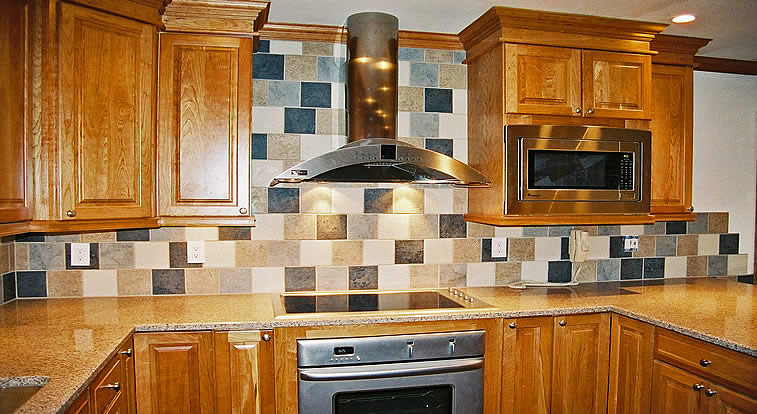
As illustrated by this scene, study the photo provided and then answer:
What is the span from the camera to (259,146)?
2930 millimetres

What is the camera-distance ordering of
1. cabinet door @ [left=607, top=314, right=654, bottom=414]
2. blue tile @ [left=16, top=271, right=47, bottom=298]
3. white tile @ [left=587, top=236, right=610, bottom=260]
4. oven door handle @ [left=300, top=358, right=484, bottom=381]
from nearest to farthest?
oven door handle @ [left=300, top=358, right=484, bottom=381], cabinet door @ [left=607, top=314, right=654, bottom=414], blue tile @ [left=16, top=271, right=47, bottom=298], white tile @ [left=587, top=236, right=610, bottom=260]

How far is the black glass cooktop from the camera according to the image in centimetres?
261

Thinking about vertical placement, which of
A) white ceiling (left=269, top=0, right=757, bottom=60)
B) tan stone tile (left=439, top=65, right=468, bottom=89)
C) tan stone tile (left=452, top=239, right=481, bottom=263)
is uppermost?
white ceiling (left=269, top=0, right=757, bottom=60)

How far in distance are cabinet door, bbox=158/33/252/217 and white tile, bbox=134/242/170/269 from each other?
13.7 inches

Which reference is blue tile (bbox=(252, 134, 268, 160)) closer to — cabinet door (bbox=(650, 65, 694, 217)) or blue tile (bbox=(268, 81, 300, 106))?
blue tile (bbox=(268, 81, 300, 106))

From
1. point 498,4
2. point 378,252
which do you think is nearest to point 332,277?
point 378,252

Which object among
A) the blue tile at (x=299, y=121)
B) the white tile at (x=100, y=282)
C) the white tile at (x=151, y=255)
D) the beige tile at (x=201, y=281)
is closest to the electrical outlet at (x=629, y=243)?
the blue tile at (x=299, y=121)

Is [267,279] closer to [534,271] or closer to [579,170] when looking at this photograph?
[534,271]

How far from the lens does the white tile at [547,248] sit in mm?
3285

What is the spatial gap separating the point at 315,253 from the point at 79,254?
1154mm

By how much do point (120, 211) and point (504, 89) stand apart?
1.85 metres

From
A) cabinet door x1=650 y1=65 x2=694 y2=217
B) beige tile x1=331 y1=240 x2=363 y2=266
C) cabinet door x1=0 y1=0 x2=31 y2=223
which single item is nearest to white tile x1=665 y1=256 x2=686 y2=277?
cabinet door x1=650 y1=65 x2=694 y2=217

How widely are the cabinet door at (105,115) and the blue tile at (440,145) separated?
1.43 metres

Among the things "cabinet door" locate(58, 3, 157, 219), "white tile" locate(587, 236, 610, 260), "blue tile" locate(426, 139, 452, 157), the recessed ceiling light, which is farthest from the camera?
"white tile" locate(587, 236, 610, 260)
